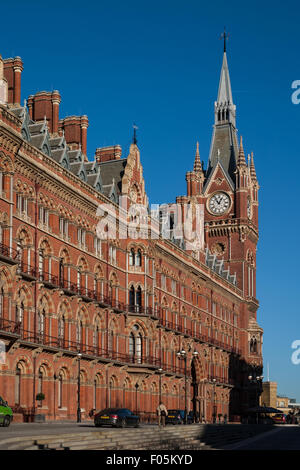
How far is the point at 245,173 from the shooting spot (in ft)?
414

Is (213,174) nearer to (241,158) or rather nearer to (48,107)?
(241,158)

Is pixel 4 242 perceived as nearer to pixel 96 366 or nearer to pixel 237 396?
pixel 96 366

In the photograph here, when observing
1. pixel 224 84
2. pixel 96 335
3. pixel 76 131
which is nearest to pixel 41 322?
pixel 96 335

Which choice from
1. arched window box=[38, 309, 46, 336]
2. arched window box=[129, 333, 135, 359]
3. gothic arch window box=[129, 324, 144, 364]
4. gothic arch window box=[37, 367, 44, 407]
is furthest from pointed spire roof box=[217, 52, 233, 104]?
gothic arch window box=[37, 367, 44, 407]

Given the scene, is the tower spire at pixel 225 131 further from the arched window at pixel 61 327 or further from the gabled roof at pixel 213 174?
the arched window at pixel 61 327

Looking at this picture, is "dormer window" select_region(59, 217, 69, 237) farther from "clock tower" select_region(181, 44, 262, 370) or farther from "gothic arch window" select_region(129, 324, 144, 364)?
"clock tower" select_region(181, 44, 262, 370)

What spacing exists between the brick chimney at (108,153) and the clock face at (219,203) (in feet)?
143

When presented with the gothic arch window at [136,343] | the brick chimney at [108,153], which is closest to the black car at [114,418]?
the gothic arch window at [136,343]

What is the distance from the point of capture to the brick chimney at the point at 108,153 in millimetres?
85125

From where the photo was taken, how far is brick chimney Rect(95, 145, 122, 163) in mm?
85125

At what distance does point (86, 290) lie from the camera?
220ft

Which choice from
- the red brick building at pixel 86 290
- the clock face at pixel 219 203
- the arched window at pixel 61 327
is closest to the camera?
the red brick building at pixel 86 290

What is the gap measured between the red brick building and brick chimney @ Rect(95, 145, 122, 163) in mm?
117

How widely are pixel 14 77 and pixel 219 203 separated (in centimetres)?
6604
